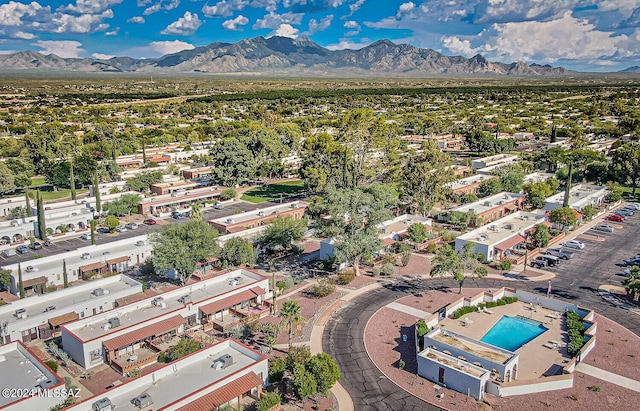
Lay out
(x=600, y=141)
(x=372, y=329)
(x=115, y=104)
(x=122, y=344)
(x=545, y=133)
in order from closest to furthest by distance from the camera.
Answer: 1. (x=122, y=344)
2. (x=372, y=329)
3. (x=600, y=141)
4. (x=545, y=133)
5. (x=115, y=104)

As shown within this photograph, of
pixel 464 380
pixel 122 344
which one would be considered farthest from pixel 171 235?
pixel 464 380

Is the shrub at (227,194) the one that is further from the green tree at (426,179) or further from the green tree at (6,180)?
the green tree at (6,180)

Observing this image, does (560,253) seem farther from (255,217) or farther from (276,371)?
(276,371)

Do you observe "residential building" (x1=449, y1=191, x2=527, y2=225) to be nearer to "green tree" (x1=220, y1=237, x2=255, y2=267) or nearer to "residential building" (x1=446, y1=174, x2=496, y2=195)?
"residential building" (x1=446, y1=174, x2=496, y2=195)

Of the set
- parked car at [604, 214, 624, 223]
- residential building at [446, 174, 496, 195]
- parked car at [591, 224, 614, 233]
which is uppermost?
residential building at [446, 174, 496, 195]

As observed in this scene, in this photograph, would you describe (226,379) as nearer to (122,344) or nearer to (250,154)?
(122,344)

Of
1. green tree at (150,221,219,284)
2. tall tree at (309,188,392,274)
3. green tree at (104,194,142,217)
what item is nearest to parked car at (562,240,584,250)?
tall tree at (309,188,392,274)

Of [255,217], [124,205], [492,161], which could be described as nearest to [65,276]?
[255,217]
